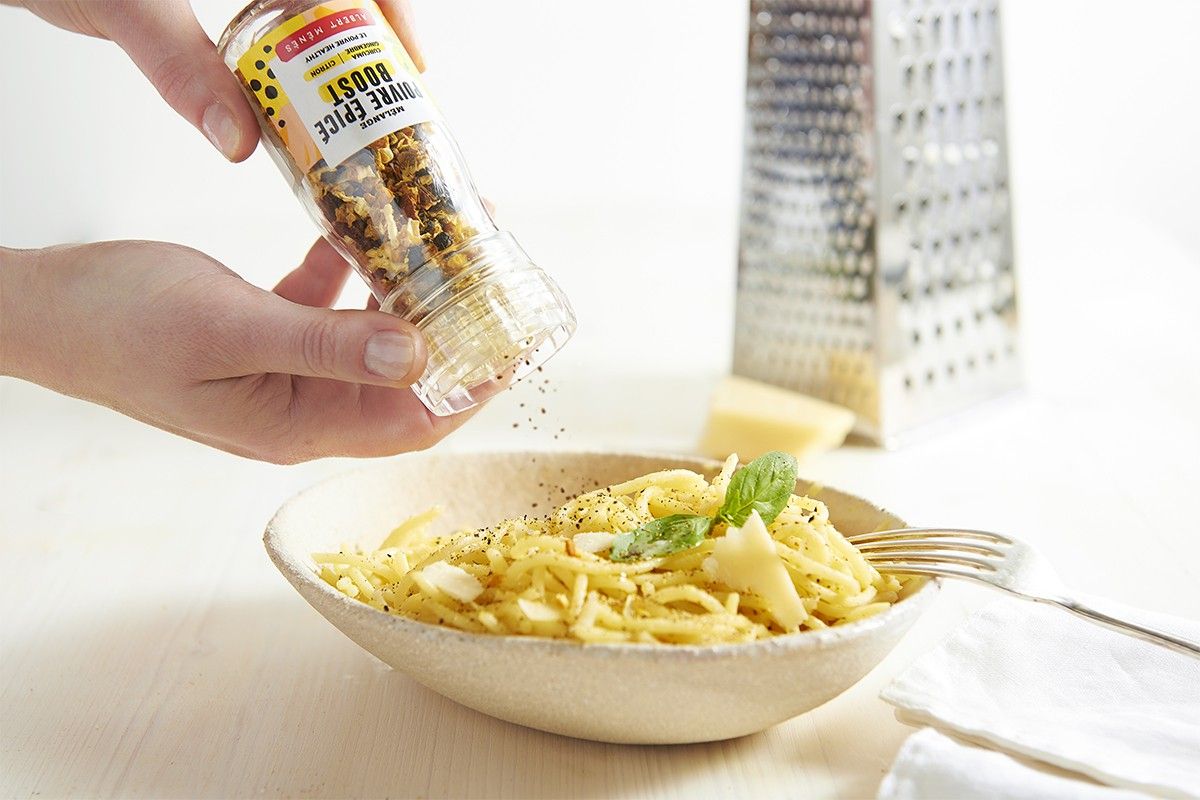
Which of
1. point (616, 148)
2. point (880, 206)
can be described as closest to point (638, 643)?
point (880, 206)

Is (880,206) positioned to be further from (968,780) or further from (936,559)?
(968,780)

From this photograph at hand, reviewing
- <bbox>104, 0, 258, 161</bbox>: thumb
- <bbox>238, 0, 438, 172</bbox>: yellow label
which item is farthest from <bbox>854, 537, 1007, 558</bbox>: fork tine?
<bbox>104, 0, 258, 161</bbox>: thumb

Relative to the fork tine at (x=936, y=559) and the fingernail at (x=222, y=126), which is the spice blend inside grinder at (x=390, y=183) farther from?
the fork tine at (x=936, y=559)

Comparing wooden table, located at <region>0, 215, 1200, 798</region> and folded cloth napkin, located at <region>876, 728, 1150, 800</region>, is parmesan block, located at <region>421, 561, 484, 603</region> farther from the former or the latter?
folded cloth napkin, located at <region>876, 728, 1150, 800</region>

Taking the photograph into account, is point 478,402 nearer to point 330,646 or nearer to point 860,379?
point 330,646

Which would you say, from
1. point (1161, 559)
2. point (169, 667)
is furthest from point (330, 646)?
point (1161, 559)
